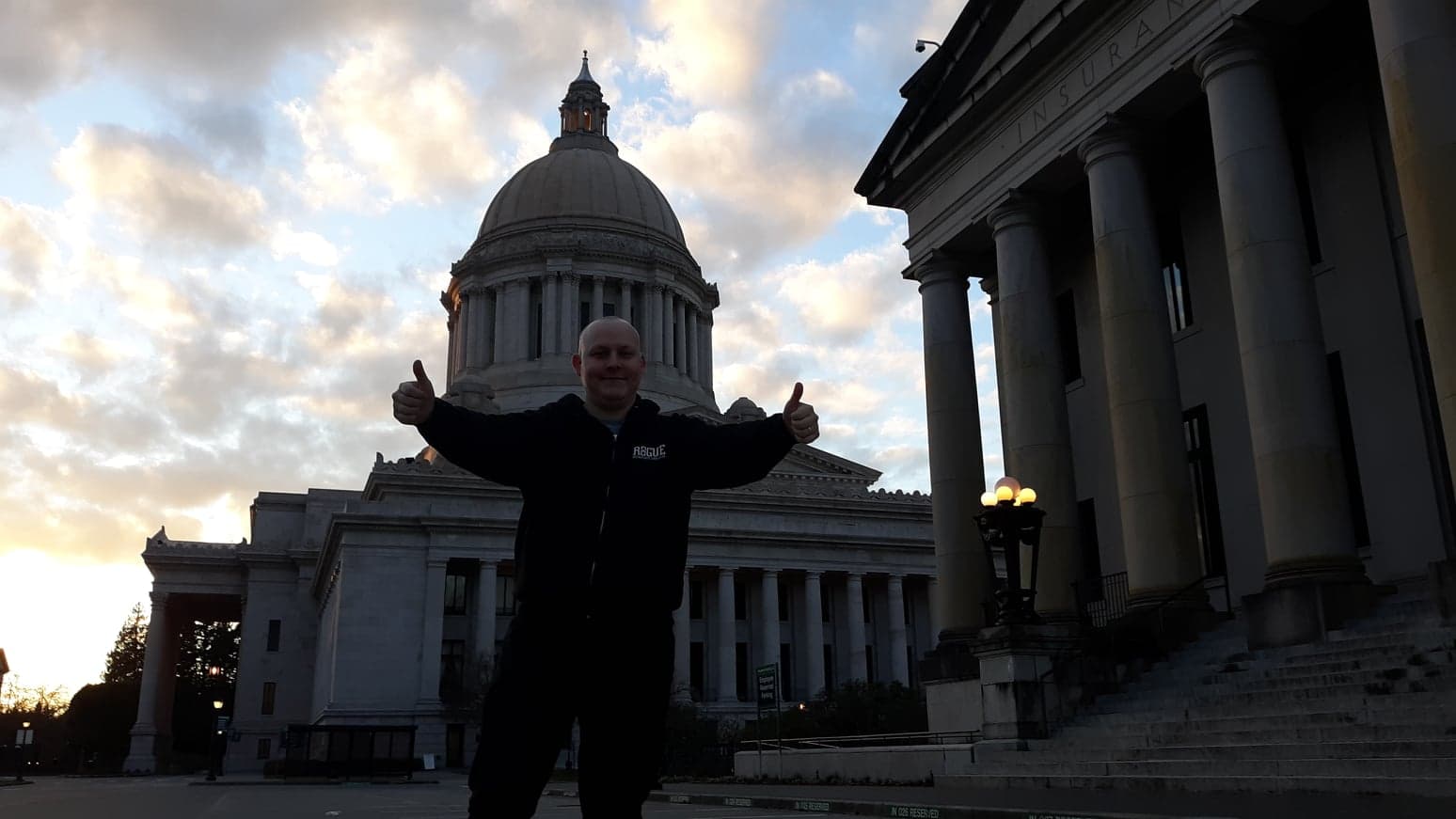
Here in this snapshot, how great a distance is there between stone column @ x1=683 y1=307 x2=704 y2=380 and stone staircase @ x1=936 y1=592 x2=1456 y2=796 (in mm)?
71474

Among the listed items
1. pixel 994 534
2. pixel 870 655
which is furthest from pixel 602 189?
pixel 994 534

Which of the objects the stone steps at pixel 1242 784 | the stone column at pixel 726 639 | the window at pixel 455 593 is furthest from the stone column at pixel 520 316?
the stone steps at pixel 1242 784

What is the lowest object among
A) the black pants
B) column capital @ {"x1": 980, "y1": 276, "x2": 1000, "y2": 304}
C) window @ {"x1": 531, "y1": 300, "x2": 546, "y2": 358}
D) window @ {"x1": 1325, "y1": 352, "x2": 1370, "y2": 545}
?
the black pants

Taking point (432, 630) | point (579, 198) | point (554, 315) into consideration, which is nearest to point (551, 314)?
point (554, 315)

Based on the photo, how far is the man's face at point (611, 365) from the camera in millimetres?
5016

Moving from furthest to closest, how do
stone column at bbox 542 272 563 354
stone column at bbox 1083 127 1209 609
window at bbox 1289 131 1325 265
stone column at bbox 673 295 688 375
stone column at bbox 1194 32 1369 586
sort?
1. stone column at bbox 673 295 688 375
2. stone column at bbox 542 272 563 354
3. window at bbox 1289 131 1325 265
4. stone column at bbox 1083 127 1209 609
5. stone column at bbox 1194 32 1369 586

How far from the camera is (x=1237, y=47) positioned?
18.5 metres

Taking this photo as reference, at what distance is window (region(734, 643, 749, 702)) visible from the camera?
6266cm

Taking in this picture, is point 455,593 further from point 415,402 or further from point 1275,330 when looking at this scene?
point 415,402

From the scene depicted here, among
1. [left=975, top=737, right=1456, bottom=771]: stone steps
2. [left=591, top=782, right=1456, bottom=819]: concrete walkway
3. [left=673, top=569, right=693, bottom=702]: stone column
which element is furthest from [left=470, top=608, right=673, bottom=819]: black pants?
[left=673, top=569, right=693, bottom=702]: stone column

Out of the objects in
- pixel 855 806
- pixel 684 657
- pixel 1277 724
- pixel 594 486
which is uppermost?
pixel 684 657

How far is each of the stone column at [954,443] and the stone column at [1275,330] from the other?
787 cm

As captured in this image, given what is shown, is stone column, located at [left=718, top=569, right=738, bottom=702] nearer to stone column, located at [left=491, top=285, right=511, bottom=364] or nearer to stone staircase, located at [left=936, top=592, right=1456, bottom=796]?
stone column, located at [left=491, top=285, right=511, bottom=364]

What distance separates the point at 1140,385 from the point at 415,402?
57.7 ft
